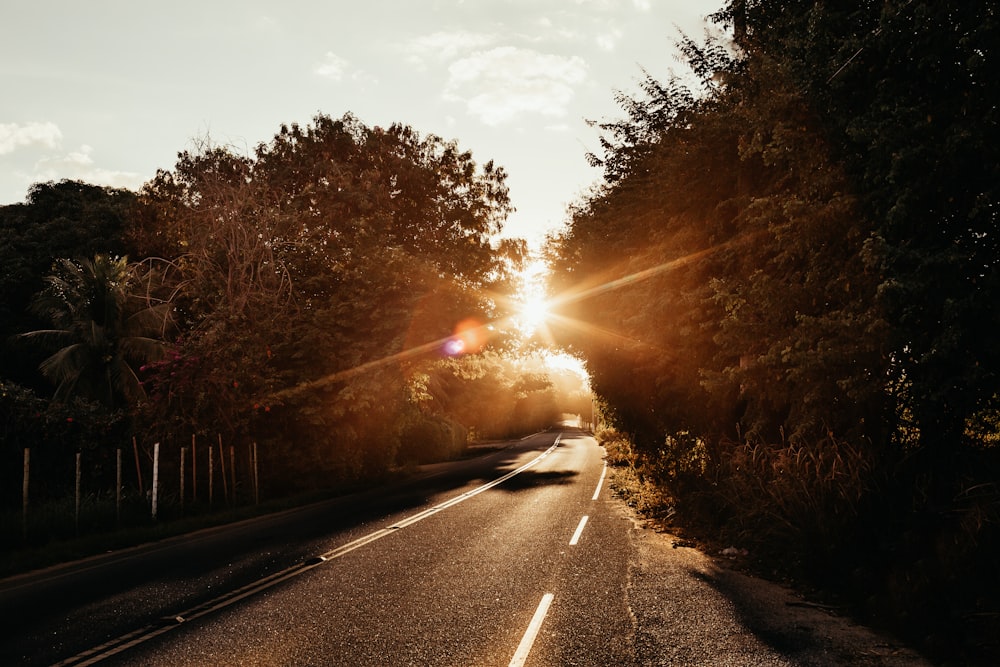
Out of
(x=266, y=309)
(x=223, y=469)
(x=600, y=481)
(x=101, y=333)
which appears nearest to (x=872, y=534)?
(x=600, y=481)

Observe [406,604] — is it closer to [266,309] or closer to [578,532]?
[578,532]

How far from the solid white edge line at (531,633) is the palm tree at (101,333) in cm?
2149

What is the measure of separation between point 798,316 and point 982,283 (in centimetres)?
223

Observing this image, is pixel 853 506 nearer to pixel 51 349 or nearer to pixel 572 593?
pixel 572 593

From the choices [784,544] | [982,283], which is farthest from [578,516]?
[982,283]

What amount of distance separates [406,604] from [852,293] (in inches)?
281

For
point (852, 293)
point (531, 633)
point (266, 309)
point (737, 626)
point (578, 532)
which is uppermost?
point (266, 309)

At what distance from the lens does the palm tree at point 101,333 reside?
2400cm

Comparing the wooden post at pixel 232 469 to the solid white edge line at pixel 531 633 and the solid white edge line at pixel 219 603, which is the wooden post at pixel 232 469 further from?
the solid white edge line at pixel 531 633

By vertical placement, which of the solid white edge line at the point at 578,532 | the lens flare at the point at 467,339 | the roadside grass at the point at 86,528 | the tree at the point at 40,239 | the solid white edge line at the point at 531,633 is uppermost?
the tree at the point at 40,239

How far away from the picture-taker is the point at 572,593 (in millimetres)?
7090

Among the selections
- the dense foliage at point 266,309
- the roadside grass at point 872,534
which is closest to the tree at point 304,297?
the dense foliage at point 266,309

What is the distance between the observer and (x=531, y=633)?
18.8 feet

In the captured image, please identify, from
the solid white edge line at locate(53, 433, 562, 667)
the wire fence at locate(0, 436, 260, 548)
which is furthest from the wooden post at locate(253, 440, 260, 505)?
the solid white edge line at locate(53, 433, 562, 667)
